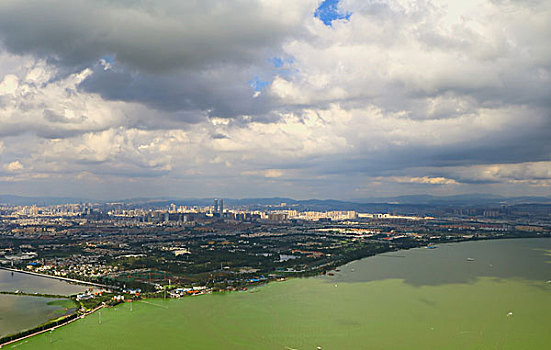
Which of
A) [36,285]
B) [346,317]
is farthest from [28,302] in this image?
[346,317]

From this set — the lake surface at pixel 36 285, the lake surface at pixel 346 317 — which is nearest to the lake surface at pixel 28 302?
the lake surface at pixel 36 285

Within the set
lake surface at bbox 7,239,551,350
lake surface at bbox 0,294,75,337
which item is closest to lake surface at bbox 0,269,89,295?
lake surface at bbox 0,294,75,337

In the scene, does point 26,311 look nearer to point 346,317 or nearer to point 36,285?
point 36,285

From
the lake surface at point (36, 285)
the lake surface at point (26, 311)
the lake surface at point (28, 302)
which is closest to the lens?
the lake surface at point (26, 311)

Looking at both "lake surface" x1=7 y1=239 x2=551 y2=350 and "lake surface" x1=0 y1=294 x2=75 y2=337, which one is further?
"lake surface" x1=0 y1=294 x2=75 y2=337

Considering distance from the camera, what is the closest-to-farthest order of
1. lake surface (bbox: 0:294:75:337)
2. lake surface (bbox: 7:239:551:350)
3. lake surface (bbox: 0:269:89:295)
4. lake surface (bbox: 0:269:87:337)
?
lake surface (bbox: 7:239:551:350)
lake surface (bbox: 0:294:75:337)
lake surface (bbox: 0:269:87:337)
lake surface (bbox: 0:269:89:295)

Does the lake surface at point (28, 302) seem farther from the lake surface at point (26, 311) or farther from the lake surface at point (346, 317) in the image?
the lake surface at point (346, 317)

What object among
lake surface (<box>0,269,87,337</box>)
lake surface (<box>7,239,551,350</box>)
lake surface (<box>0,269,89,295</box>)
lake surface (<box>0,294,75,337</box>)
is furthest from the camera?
lake surface (<box>0,269,89,295</box>)

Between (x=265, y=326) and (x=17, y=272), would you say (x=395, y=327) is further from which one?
(x=17, y=272)

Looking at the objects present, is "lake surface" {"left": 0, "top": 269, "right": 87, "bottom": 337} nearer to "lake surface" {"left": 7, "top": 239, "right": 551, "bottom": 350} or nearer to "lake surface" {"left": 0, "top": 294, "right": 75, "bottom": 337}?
"lake surface" {"left": 0, "top": 294, "right": 75, "bottom": 337}
